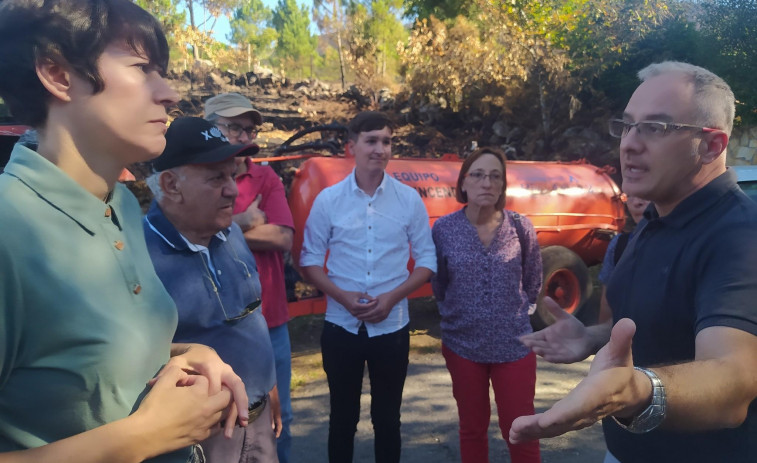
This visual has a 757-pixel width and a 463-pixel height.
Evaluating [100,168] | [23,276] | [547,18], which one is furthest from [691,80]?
[547,18]

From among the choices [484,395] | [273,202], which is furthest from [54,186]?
[484,395]

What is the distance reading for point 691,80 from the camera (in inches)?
60.0

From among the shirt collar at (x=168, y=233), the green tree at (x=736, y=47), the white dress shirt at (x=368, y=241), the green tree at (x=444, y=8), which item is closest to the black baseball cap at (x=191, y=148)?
the shirt collar at (x=168, y=233)

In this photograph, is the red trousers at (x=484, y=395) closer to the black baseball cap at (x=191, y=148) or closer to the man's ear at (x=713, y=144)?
the man's ear at (x=713, y=144)

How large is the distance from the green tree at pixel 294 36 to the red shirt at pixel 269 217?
155 feet

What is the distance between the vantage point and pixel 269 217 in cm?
293

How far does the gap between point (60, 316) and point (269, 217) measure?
199 cm

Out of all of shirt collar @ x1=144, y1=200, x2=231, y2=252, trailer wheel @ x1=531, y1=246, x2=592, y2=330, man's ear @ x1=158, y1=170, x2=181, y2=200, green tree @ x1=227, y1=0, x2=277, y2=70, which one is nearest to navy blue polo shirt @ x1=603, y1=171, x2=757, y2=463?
shirt collar @ x1=144, y1=200, x2=231, y2=252

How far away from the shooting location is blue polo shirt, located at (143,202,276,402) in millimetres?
1788

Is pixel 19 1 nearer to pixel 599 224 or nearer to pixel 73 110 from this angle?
pixel 73 110

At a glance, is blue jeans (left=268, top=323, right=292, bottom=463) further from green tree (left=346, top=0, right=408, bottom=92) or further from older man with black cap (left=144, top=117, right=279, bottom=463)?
green tree (left=346, top=0, right=408, bottom=92)

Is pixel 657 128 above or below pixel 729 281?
above

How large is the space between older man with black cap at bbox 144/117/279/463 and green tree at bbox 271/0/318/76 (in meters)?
48.2

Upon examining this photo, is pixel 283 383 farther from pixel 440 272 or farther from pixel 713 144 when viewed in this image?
pixel 713 144
